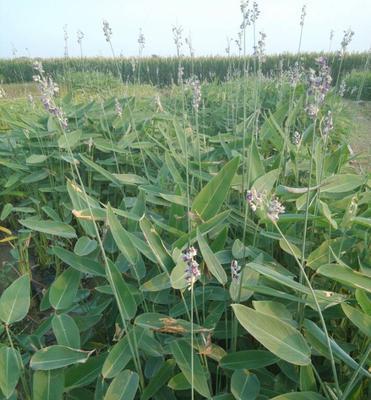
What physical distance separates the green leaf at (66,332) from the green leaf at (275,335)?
0.40 metres

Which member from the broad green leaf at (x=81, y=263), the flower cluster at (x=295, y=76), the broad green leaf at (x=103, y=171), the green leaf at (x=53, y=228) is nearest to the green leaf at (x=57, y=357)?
the broad green leaf at (x=81, y=263)

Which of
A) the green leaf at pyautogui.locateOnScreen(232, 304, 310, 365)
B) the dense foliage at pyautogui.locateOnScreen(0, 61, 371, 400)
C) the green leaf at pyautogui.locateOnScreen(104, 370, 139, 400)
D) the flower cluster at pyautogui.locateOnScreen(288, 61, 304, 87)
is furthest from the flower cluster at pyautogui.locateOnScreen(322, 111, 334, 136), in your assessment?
the flower cluster at pyautogui.locateOnScreen(288, 61, 304, 87)

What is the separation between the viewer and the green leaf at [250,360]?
823 mm

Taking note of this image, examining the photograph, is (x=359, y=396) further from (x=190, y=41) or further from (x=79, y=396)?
(x=190, y=41)

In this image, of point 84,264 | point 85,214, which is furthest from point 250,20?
point 84,264

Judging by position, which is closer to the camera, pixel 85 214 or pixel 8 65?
pixel 85 214

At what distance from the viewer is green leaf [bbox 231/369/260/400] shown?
77cm

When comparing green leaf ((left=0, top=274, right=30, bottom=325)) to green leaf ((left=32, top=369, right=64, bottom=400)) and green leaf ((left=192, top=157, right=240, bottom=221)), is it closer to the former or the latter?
green leaf ((left=32, top=369, right=64, bottom=400))

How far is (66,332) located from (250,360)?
41 centimetres

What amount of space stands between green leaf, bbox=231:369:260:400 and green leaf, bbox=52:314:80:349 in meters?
0.35

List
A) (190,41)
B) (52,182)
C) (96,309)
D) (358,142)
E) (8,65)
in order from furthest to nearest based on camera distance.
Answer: (8,65) < (358,142) < (52,182) < (190,41) < (96,309)

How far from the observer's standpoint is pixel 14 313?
0.91 meters

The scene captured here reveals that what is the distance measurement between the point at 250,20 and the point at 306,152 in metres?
0.65

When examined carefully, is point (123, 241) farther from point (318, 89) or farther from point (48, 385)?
point (318, 89)
